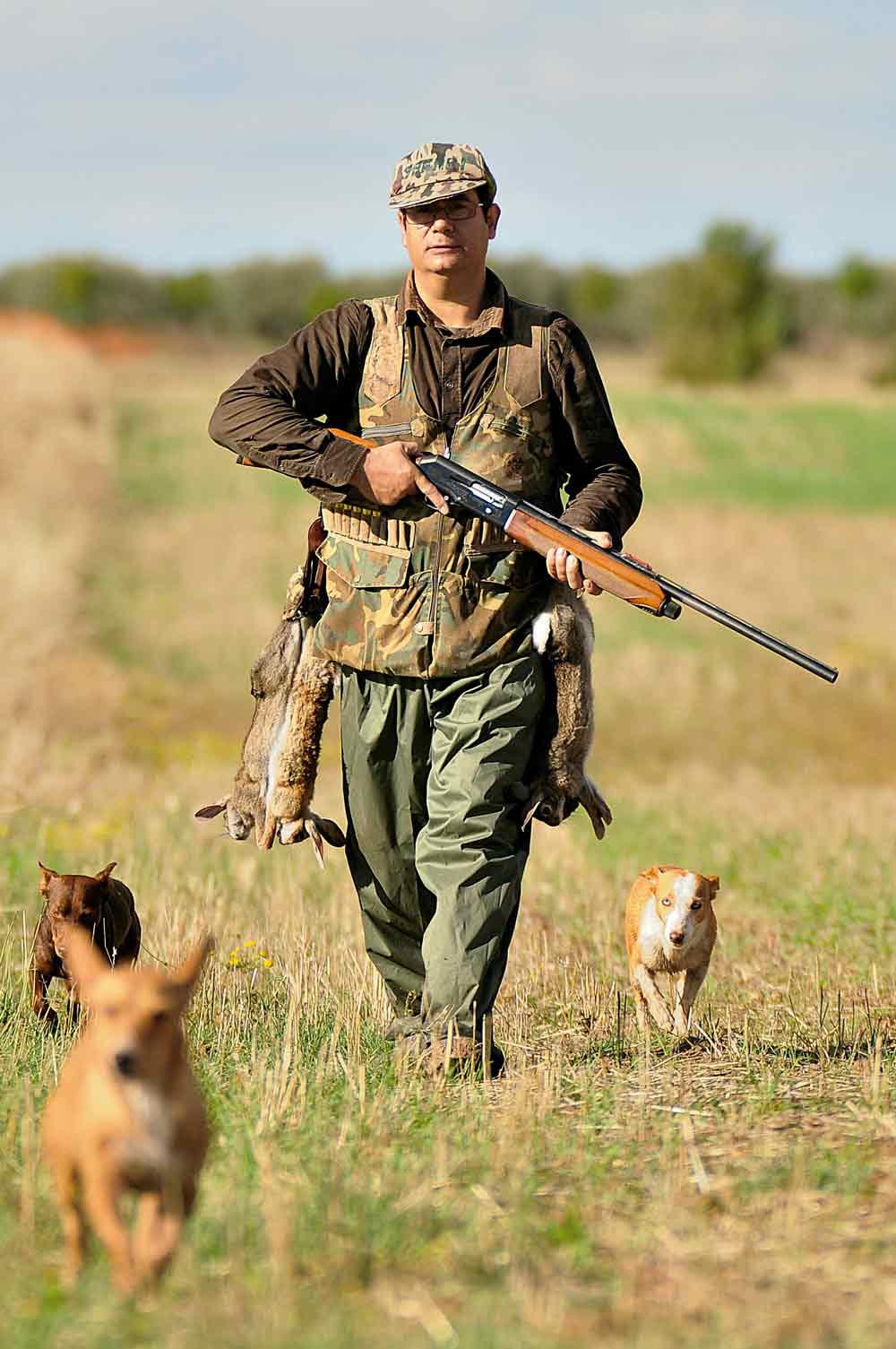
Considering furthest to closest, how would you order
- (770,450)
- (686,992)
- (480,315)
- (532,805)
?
(770,450) < (686,992) < (532,805) < (480,315)

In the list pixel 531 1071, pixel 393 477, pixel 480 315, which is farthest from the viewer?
pixel 480 315

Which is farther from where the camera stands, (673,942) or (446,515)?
(673,942)

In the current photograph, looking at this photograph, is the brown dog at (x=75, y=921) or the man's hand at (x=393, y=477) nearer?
the man's hand at (x=393, y=477)

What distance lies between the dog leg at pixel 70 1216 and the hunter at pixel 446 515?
2221mm

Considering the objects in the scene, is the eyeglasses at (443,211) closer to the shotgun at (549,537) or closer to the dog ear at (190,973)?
the shotgun at (549,537)

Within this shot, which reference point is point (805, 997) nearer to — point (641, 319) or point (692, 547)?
point (692, 547)

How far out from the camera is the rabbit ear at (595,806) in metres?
6.31

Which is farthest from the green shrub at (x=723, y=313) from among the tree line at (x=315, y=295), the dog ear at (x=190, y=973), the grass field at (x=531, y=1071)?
the dog ear at (x=190, y=973)

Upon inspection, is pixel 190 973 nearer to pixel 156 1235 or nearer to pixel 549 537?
pixel 156 1235

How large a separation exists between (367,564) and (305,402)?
0.59 meters

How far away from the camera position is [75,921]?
6.36 metres

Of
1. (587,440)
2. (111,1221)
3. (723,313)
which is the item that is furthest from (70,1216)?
(723,313)

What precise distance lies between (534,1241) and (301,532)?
88.6 feet

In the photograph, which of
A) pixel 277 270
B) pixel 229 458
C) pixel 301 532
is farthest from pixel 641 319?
pixel 301 532
